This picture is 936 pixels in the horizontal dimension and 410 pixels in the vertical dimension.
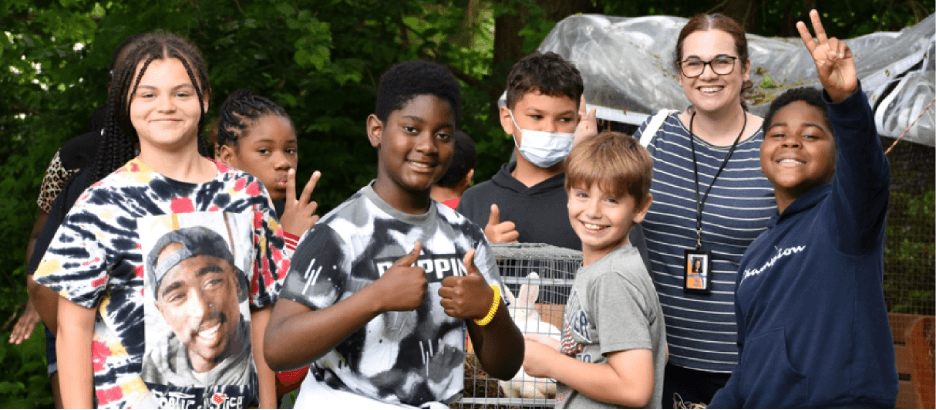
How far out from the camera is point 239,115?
4.10 m

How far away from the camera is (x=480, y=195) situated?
12.2 ft

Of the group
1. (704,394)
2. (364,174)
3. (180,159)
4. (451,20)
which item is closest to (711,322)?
(704,394)

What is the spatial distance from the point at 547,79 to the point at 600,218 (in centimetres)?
110

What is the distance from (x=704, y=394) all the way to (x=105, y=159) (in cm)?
225

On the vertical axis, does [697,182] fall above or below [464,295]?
above

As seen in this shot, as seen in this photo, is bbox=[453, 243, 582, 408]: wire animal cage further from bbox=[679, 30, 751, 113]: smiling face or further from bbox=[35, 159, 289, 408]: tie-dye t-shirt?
bbox=[679, 30, 751, 113]: smiling face

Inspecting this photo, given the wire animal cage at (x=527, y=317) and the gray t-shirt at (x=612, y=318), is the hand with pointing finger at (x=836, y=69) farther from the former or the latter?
the wire animal cage at (x=527, y=317)

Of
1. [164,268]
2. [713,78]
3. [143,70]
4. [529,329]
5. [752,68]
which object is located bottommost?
[529,329]

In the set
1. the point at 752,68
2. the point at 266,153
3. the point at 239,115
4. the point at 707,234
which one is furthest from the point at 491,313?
the point at 752,68

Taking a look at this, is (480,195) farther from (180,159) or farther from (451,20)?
(451,20)

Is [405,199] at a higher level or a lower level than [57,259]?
higher

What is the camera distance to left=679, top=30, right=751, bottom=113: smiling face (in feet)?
10.9

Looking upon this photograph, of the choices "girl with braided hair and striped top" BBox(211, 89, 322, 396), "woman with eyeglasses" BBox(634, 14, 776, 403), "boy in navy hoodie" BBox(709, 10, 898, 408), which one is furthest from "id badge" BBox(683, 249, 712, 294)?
"girl with braided hair and striped top" BBox(211, 89, 322, 396)

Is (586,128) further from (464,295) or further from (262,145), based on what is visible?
(464,295)
